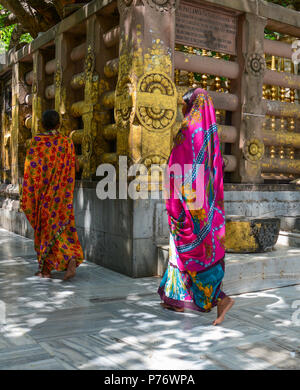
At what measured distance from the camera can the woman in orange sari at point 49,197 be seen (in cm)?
545

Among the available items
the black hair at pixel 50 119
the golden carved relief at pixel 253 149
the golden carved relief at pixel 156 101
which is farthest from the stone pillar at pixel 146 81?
the golden carved relief at pixel 253 149

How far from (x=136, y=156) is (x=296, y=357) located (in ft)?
10.5

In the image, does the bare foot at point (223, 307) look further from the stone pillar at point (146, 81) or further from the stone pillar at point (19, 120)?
the stone pillar at point (19, 120)

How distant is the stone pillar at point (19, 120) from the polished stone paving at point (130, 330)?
15.9ft

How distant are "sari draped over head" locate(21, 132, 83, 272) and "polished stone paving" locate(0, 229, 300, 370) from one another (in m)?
0.43

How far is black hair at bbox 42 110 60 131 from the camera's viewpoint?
5.47m

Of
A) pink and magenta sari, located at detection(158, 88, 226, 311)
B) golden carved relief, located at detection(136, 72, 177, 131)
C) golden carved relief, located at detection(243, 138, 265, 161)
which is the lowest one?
pink and magenta sari, located at detection(158, 88, 226, 311)

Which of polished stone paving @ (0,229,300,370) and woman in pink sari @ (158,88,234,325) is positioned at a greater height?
woman in pink sari @ (158,88,234,325)

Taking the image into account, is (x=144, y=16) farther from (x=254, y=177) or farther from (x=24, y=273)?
(x=24, y=273)

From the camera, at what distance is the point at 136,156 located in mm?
5645

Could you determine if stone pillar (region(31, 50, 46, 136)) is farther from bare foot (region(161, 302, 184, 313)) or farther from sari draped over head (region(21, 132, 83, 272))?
bare foot (region(161, 302, 184, 313))

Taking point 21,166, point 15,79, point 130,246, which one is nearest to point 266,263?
point 130,246

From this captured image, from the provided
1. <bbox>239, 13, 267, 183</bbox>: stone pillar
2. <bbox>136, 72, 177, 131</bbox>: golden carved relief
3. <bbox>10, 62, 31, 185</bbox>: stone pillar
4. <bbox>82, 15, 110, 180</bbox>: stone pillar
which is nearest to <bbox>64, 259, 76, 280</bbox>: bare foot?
<bbox>82, 15, 110, 180</bbox>: stone pillar

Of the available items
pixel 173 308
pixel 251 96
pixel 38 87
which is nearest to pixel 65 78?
pixel 38 87
